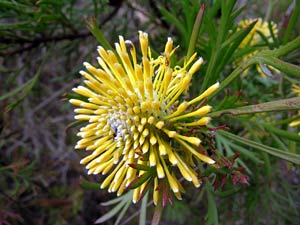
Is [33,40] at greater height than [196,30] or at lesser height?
greater

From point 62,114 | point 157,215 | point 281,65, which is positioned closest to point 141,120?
point 157,215

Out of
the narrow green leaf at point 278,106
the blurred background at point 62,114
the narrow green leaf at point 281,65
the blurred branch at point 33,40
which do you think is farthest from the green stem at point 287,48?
the blurred branch at point 33,40

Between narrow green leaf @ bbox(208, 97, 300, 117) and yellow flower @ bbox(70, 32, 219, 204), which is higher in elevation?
yellow flower @ bbox(70, 32, 219, 204)

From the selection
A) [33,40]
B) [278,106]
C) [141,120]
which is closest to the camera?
[278,106]

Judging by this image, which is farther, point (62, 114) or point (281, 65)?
point (62, 114)

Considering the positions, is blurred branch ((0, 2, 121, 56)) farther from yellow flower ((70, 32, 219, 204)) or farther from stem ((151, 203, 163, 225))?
stem ((151, 203, 163, 225))

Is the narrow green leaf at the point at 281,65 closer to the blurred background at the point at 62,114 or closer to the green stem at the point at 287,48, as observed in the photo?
the green stem at the point at 287,48

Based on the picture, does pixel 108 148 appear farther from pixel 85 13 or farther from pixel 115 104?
pixel 85 13

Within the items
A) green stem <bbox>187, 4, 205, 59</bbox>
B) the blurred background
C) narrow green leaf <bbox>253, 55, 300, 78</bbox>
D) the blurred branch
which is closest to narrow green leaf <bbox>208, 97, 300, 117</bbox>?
narrow green leaf <bbox>253, 55, 300, 78</bbox>

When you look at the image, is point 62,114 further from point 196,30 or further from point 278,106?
point 278,106
